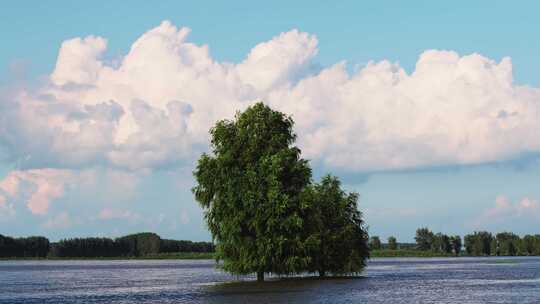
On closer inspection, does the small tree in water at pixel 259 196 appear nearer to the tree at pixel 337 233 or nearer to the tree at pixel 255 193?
the tree at pixel 255 193

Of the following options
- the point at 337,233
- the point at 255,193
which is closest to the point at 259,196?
the point at 255,193

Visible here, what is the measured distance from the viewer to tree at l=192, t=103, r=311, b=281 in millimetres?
82062

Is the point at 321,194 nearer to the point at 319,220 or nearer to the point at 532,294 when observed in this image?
the point at 319,220

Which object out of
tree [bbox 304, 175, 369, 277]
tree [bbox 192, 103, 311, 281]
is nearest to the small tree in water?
tree [bbox 192, 103, 311, 281]

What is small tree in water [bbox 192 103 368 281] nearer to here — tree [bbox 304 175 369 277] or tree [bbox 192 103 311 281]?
tree [bbox 192 103 311 281]

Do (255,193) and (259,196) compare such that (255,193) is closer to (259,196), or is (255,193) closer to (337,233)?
(259,196)

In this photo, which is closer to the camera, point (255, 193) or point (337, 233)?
point (255, 193)

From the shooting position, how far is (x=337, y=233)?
97.7 metres

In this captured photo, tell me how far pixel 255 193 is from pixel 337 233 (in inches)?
767

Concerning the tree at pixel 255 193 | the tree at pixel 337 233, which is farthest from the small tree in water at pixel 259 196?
the tree at pixel 337 233

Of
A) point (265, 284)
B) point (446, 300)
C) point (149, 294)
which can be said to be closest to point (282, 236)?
point (265, 284)

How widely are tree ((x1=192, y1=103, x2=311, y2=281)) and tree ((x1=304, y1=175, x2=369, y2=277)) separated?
844 cm

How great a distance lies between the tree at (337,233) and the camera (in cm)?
9581

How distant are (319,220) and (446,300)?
25.1 meters
